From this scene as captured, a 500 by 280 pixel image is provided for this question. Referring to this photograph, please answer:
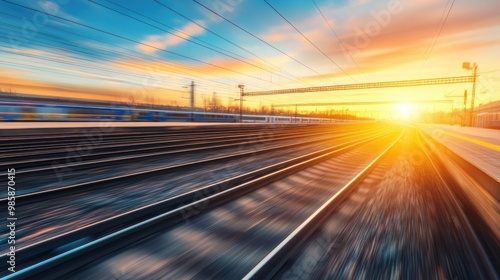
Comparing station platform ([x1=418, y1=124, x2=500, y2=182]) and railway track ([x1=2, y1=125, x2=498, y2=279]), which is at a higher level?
station platform ([x1=418, y1=124, x2=500, y2=182])

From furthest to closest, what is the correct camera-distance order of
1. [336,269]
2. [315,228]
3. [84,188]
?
[84,188] → [315,228] → [336,269]

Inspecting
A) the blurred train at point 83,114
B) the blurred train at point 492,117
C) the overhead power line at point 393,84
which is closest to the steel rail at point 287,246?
the blurred train at point 83,114

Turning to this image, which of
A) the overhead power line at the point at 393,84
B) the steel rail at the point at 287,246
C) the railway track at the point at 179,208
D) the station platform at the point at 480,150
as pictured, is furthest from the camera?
the overhead power line at the point at 393,84

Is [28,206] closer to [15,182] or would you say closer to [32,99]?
[15,182]

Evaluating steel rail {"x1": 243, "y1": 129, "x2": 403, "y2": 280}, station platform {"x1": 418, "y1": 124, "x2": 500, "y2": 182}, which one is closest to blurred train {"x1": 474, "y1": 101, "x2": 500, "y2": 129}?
station platform {"x1": 418, "y1": 124, "x2": 500, "y2": 182}

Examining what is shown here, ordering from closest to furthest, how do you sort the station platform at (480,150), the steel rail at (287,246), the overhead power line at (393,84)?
the steel rail at (287,246), the station platform at (480,150), the overhead power line at (393,84)

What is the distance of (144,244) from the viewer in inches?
121

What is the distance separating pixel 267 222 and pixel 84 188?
4186mm

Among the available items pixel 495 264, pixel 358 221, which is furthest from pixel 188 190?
pixel 495 264

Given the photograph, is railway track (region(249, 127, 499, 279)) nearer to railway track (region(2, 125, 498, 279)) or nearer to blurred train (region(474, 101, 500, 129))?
railway track (region(2, 125, 498, 279))

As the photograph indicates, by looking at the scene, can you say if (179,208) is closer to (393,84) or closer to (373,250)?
(373,250)

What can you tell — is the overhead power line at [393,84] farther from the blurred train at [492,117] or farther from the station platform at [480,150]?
the station platform at [480,150]

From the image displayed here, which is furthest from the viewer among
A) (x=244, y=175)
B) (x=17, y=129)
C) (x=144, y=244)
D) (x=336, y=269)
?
(x=17, y=129)

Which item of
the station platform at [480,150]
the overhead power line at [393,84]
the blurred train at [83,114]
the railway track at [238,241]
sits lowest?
the railway track at [238,241]
